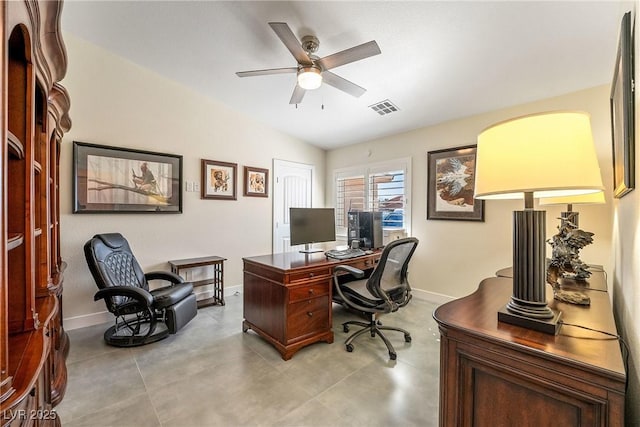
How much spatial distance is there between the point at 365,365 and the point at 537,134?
2.08m

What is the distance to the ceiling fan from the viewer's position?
6.45ft

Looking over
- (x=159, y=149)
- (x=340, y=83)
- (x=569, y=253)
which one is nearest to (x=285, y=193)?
(x=159, y=149)

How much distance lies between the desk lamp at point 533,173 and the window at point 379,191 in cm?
320

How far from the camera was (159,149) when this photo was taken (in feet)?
11.6

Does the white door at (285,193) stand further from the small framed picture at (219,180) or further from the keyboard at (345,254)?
the keyboard at (345,254)

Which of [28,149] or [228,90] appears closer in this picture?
[28,149]

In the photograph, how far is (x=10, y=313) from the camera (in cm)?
100

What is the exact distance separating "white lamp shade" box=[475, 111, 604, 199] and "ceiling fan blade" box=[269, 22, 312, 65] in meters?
1.58

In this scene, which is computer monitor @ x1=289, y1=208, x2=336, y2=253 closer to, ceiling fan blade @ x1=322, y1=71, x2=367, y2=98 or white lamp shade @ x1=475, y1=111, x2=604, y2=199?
ceiling fan blade @ x1=322, y1=71, x2=367, y2=98

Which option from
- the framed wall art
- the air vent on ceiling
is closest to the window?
the framed wall art

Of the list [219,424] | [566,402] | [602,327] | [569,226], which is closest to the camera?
[566,402]

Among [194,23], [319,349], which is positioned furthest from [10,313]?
[194,23]

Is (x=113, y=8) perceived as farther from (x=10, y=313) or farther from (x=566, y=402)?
(x=566, y=402)

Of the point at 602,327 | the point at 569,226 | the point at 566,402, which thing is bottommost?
the point at 566,402
